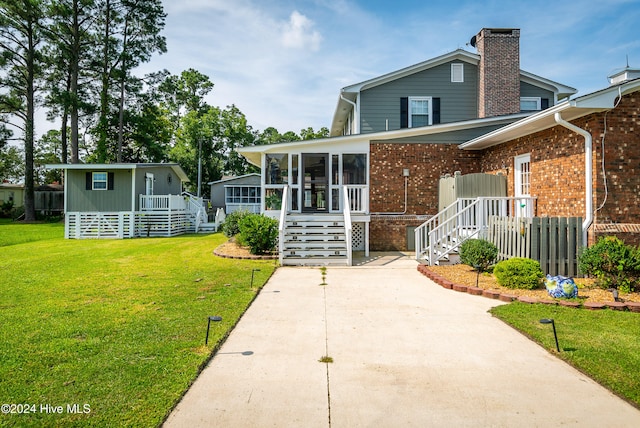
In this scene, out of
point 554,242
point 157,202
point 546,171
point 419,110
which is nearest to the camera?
point 554,242

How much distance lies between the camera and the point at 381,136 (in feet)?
41.5

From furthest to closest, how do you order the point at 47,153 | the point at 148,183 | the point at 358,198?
the point at 47,153 → the point at 148,183 → the point at 358,198

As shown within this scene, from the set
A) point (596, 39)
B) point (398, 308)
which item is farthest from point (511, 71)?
point (398, 308)

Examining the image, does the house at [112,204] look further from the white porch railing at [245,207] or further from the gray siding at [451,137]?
the gray siding at [451,137]

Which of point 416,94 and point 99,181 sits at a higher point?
point 416,94

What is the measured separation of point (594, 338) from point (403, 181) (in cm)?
876

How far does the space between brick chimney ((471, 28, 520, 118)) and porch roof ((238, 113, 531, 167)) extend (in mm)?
3251

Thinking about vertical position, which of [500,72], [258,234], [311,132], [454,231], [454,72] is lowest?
[258,234]

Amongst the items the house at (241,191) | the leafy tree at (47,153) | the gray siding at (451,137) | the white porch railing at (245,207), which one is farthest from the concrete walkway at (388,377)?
the leafy tree at (47,153)

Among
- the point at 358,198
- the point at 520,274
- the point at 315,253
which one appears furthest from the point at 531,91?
the point at 520,274

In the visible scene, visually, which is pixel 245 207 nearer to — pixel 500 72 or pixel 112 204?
pixel 112 204

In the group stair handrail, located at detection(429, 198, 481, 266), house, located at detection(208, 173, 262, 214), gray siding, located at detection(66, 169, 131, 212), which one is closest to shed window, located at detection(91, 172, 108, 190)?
gray siding, located at detection(66, 169, 131, 212)

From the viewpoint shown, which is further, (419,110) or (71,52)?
(71,52)

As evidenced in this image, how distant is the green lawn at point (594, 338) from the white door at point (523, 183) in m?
4.45
